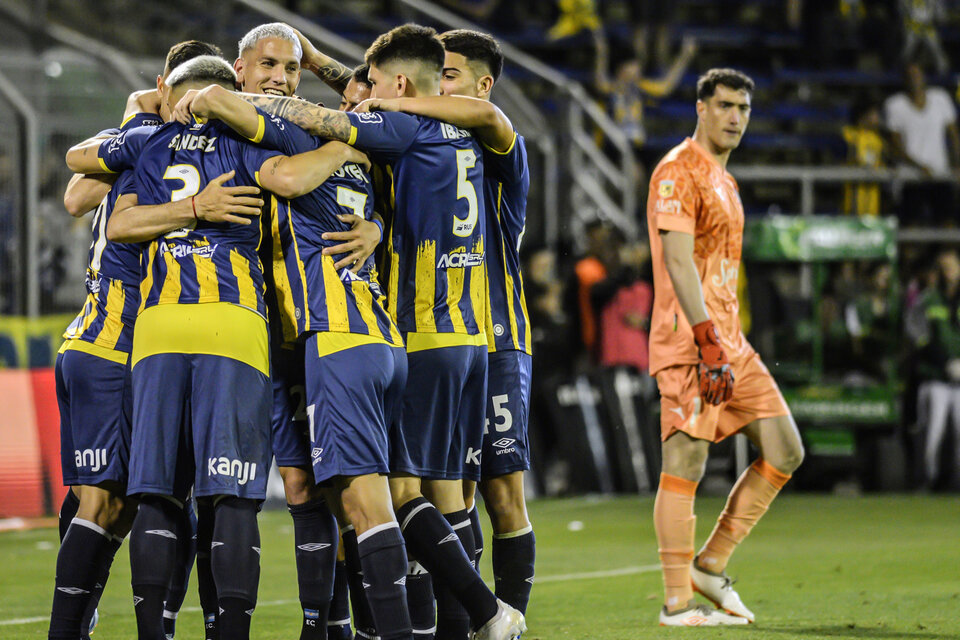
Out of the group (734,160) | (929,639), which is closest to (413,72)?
(929,639)

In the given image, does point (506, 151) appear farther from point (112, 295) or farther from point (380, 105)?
point (112, 295)

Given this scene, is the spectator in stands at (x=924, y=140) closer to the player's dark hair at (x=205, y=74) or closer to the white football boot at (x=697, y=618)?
the white football boot at (x=697, y=618)

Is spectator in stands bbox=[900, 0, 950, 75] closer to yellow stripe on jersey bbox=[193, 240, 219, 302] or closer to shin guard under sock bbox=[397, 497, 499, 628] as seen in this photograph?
shin guard under sock bbox=[397, 497, 499, 628]

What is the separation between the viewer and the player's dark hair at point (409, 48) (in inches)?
209

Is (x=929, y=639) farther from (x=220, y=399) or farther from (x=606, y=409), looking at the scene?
(x=606, y=409)

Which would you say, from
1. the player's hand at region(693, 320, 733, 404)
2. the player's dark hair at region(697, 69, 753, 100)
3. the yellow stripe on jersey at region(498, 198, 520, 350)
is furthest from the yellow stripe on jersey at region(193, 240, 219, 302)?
the player's dark hair at region(697, 69, 753, 100)

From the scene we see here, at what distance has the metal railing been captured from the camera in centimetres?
1489

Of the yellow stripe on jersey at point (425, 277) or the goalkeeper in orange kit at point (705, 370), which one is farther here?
the goalkeeper in orange kit at point (705, 370)

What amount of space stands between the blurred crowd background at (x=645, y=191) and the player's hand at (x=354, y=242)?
7.23 m

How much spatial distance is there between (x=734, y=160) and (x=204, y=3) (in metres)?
7.91

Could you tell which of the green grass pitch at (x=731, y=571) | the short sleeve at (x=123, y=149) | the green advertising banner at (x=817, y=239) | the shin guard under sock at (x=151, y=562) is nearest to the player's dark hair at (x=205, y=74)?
the short sleeve at (x=123, y=149)

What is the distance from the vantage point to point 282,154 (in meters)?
4.98

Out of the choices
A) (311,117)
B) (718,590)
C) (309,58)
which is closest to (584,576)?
(718,590)

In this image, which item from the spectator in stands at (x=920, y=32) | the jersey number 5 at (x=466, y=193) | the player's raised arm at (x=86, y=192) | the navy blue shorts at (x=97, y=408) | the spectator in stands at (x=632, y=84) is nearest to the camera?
the navy blue shorts at (x=97, y=408)
